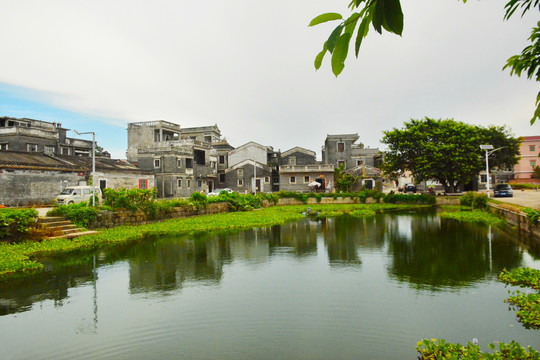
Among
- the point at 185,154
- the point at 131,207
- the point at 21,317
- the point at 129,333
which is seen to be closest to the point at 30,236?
the point at 131,207

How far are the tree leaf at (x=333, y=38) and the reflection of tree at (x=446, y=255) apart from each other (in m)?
7.58

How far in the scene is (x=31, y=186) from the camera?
2159cm

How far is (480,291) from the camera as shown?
23.9 ft

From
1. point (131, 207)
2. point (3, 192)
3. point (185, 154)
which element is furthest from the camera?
point (185, 154)

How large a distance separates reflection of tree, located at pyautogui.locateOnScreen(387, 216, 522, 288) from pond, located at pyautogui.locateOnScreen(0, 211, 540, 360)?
0.06 meters

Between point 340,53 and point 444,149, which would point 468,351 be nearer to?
point 340,53

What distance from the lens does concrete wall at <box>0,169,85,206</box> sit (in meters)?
20.2

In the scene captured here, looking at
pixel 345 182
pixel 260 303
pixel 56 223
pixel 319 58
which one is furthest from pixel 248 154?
pixel 319 58

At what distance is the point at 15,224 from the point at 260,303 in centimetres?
1002

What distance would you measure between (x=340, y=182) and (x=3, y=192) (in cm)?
2905

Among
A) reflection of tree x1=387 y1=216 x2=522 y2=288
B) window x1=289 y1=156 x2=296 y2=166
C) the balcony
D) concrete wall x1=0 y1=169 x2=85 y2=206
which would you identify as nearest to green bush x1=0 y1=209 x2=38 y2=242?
concrete wall x1=0 y1=169 x2=85 y2=206

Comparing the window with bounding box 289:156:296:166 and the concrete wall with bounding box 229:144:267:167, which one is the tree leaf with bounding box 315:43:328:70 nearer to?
the concrete wall with bounding box 229:144:267:167

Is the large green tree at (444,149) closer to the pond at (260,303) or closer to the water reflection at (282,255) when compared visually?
the water reflection at (282,255)

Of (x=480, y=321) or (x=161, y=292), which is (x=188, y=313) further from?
(x=480, y=321)
